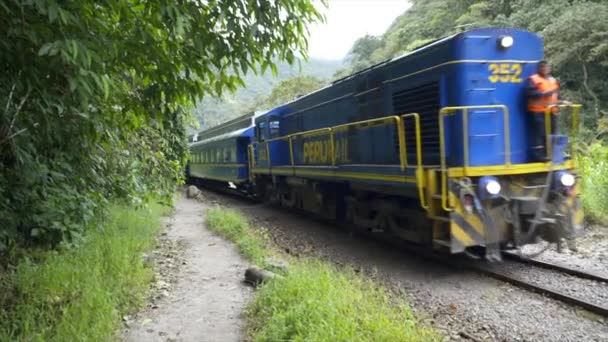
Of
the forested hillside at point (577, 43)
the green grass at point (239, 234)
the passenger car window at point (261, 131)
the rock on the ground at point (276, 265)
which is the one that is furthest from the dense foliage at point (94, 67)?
the forested hillside at point (577, 43)

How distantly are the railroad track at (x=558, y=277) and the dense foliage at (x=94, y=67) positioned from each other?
12.8 ft

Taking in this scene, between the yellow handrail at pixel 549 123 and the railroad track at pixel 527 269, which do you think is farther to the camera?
the yellow handrail at pixel 549 123

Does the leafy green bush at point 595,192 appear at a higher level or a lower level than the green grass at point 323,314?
higher

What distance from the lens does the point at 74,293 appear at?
4.61 m

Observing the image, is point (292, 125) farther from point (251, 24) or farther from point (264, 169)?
point (251, 24)

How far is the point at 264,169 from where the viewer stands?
14.4 m

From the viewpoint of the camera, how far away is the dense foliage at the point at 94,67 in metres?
2.83

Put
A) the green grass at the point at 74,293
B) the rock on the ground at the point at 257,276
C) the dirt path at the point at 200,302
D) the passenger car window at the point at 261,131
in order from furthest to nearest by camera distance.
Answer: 1. the passenger car window at the point at 261,131
2. the rock on the ground at the point at 257,276
3. the dirt path at the point at 200,302
4. the green grass at the point at 74,293

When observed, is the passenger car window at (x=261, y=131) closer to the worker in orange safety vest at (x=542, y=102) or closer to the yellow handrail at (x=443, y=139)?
the yellow handrail at (x=443, y=139)

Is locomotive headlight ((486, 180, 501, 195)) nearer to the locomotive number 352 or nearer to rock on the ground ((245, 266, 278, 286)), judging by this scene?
the locomotive number 352

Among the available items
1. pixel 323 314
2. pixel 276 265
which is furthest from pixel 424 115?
pixel 323 314

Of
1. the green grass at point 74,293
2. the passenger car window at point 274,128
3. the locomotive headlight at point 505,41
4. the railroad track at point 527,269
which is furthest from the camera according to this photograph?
the passenger car window at point 274,128

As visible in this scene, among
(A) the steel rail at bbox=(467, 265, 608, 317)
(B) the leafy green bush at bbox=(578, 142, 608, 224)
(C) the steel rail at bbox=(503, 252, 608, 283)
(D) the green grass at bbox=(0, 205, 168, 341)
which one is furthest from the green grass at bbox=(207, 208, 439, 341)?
(B) the leafy green bush at bbox=(578, 142, 608, 224)

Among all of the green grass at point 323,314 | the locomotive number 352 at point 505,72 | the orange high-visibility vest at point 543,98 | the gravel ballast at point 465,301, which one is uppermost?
the locomotive number 352 at point 505,72
